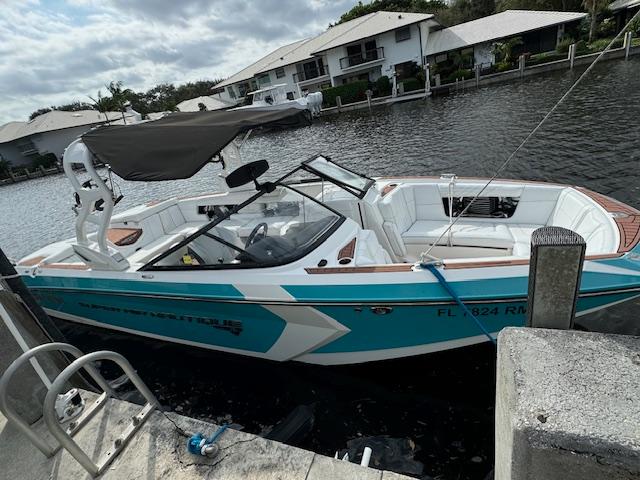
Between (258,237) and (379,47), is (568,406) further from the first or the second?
(379,47)

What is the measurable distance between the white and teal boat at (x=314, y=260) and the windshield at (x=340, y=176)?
1.1 inches

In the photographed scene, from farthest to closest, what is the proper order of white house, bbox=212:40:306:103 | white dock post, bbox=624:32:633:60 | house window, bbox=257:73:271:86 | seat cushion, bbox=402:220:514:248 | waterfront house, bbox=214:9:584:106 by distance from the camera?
white house, bbox=212:40:306:103 → house window, bbox=257:73:271:86 → waterfront house, bbox=214:9:584:106 → white dock post, bbox=624:32:633:60 → seat cushion, bbox=402:220:514:248

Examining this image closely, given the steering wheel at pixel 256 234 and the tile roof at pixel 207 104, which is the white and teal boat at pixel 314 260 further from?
the tile roof at pixel 207 104

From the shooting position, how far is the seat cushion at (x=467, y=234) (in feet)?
15.1

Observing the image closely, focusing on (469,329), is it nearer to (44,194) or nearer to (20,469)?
(20,469)

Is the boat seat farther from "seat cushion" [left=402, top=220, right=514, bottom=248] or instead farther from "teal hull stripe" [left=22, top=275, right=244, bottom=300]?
"seat cushion" [left=402, top=220, right=514, bottom=248]

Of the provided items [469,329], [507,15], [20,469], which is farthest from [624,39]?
[20,469]

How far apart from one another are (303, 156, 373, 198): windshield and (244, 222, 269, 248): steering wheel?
106 centimetres

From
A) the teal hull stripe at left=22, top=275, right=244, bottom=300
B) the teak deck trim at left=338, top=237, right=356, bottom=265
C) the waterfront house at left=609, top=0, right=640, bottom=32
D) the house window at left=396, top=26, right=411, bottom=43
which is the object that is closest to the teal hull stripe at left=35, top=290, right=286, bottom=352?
the teal hull stripe at left=22, top=275, right=244, bottom=300

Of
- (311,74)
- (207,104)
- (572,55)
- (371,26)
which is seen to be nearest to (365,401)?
(572,55)

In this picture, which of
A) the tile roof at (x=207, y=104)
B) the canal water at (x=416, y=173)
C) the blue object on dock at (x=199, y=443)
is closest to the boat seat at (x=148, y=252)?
the canal water at (x=416, y=173)

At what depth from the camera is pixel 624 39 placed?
936 inches

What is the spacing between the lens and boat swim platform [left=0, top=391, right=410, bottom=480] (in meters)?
2.00

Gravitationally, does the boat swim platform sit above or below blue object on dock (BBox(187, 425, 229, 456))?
below
